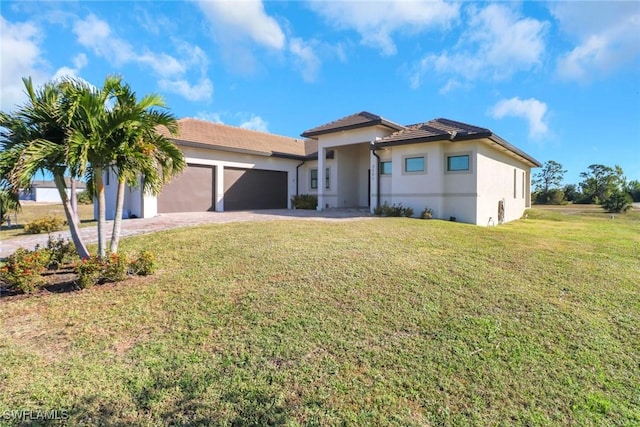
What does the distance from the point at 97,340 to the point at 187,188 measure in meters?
13.9

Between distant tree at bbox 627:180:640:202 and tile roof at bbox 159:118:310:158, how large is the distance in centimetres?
5762

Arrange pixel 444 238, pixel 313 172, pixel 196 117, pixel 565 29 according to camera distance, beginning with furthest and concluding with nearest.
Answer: pixel 313 172
pixel 196 117
pixel 565 29
pixel 444 238

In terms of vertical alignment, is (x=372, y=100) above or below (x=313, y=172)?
above

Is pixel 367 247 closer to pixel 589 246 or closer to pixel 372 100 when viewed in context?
pixel 589 246

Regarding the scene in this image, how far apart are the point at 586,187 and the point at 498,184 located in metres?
46.5

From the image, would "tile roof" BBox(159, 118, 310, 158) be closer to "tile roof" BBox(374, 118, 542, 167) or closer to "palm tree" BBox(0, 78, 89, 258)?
"tile roof" BBox(374, 118, 542, 167)

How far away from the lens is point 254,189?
65.1 ft

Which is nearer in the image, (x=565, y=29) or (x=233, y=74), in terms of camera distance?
(x=565, y=29)

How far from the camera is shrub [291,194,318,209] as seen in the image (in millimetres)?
20109

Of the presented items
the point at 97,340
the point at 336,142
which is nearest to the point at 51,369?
the point at 97,340

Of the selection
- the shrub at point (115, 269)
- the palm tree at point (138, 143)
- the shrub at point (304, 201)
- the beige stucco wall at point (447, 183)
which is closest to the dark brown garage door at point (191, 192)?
the shrub at point (304, 201)

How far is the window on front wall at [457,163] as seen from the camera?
571 inches

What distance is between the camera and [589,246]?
Result: 9.49 m

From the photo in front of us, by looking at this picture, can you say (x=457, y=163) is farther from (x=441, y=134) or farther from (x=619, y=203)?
(x=619, y=203)
